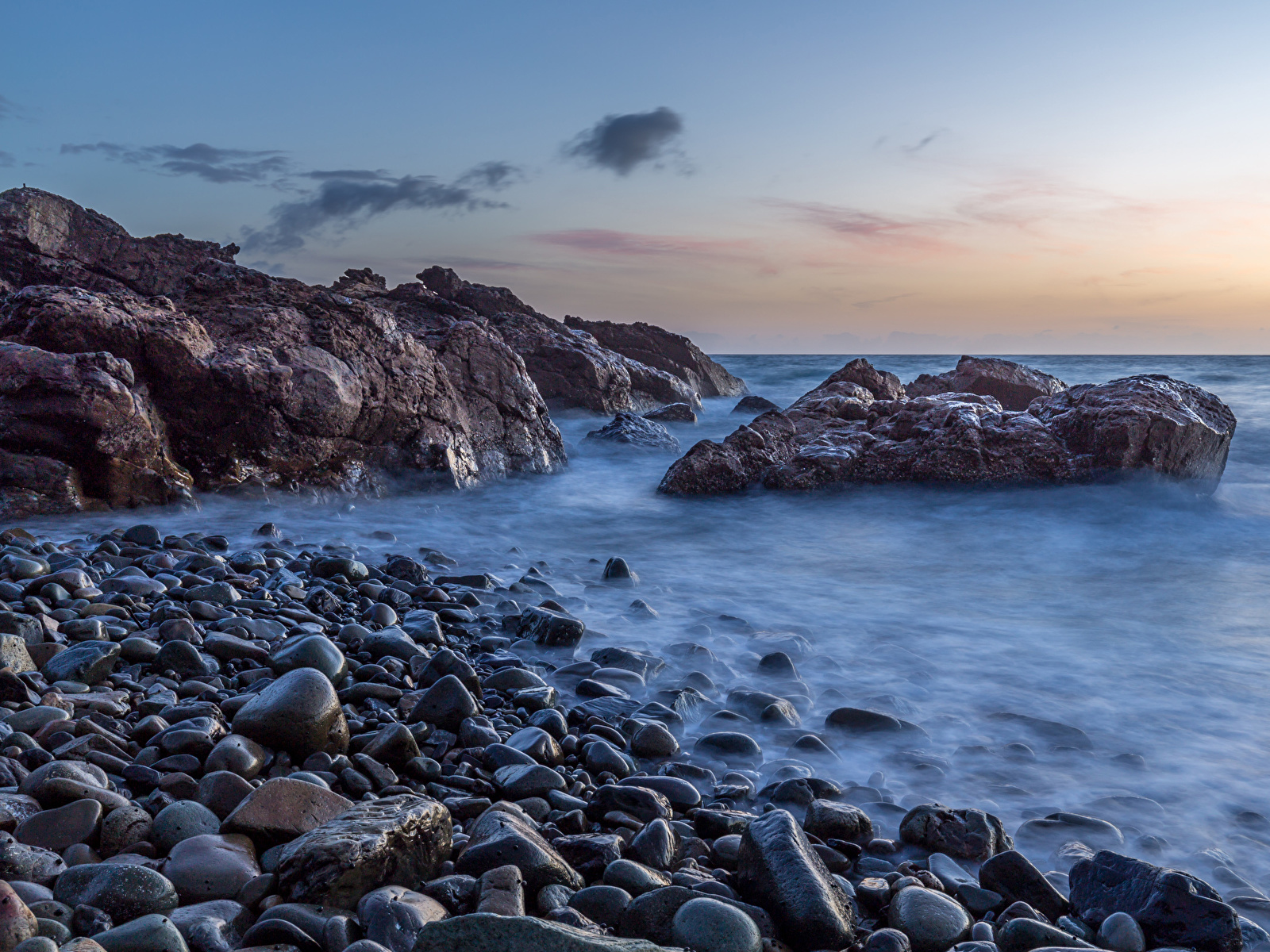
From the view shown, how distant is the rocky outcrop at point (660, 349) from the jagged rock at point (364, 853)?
2043 centimetres

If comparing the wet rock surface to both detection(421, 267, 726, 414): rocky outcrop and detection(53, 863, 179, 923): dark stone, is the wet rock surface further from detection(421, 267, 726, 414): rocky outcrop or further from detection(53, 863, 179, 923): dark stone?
detection(421, 267, 726, 414): rocky outcrop

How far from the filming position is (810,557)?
6.41 m

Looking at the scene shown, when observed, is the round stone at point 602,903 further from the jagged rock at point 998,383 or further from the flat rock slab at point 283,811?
the jagged rock at point 998,383

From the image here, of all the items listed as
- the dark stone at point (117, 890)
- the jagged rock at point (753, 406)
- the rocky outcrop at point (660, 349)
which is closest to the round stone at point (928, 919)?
the dark stone at point (117, 890)

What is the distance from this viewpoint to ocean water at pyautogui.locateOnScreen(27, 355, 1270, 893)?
115 inches

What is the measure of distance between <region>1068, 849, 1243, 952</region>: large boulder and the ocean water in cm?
29

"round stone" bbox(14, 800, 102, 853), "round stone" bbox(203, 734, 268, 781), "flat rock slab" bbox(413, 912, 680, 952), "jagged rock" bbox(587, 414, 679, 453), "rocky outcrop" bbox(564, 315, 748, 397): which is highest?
"rocky outcrop" bbox(564, 315, 748, 397)

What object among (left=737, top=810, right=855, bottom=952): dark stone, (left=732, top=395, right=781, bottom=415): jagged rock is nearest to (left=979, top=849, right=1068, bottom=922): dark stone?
(left=737, top=810, right=855, bottom=952): dark stone

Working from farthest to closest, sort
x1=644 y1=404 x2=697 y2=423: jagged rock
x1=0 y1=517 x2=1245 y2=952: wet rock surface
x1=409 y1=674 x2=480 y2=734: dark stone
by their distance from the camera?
x1=644 y1=404 x2=697 y2=423: jagged rock → x1=409 y1=674 x2=480 y2=734: dark stone → x1=0 y1=517 x2=1245 y2=952: wet rock surface

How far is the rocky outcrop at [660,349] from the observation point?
22.5 meters

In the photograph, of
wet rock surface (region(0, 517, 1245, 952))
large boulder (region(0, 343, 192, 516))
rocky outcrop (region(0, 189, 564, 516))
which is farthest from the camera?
rocky outcrop (region(0, 189, 564, 516))

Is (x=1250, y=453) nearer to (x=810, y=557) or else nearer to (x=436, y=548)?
(x=810, y=557)

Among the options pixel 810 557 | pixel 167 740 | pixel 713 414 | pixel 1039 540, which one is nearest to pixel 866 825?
pixel 167 740

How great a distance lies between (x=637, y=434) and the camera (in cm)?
1206
